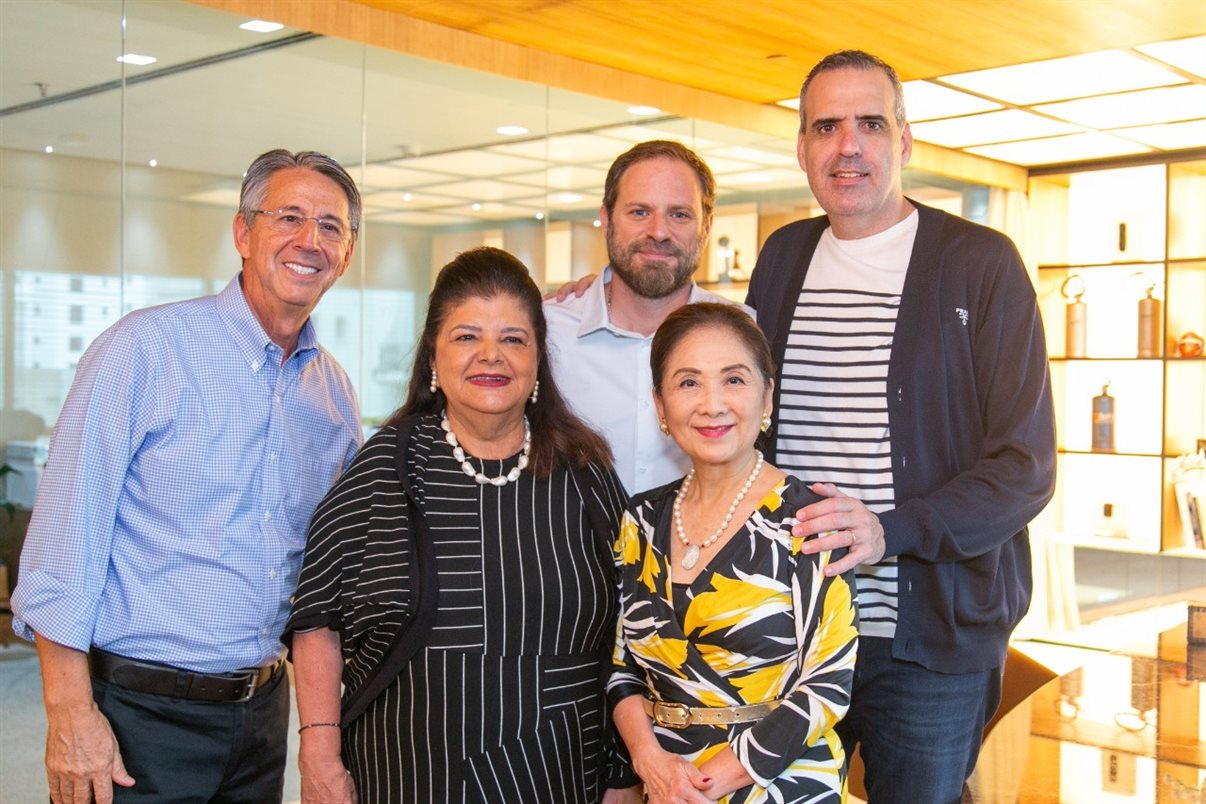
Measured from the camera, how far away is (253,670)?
7.59 ft

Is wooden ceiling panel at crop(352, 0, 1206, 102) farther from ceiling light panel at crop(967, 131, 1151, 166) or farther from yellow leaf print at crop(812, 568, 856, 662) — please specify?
yellow leaf print at crop(812, 568, 856, 662)

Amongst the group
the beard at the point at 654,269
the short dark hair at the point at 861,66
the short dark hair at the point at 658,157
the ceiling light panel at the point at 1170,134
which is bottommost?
the beard at the point at 654,269

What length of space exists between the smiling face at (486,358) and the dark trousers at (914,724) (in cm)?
79

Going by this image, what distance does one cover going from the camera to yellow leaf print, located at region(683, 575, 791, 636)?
1.87 metres

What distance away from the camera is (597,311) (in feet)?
8.73

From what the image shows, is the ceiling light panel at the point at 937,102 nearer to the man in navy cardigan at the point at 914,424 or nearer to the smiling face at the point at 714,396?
the man in navy cardigan at the point at 914,424

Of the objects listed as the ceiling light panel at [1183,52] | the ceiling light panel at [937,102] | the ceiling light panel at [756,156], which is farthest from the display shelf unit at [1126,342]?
the ceiling light panel at [756,156]

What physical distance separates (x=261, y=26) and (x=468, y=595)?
302cm

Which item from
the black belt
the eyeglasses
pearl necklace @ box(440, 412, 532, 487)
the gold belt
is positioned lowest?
the black belt

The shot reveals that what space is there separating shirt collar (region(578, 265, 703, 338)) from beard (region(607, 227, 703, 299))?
76 mm

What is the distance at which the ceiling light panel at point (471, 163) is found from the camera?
4984mm

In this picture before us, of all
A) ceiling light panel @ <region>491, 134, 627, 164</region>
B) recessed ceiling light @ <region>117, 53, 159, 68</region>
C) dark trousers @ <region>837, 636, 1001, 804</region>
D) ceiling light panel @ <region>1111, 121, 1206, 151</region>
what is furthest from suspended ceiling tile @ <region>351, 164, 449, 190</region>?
ceiling light panel @ <region>1111, 121, 1206, 151</region>

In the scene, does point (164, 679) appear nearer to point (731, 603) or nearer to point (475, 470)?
point (475, 470)

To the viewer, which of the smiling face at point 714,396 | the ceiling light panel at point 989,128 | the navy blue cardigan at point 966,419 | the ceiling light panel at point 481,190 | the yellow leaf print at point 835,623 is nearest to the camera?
the yellow leaf print at point 835,623
